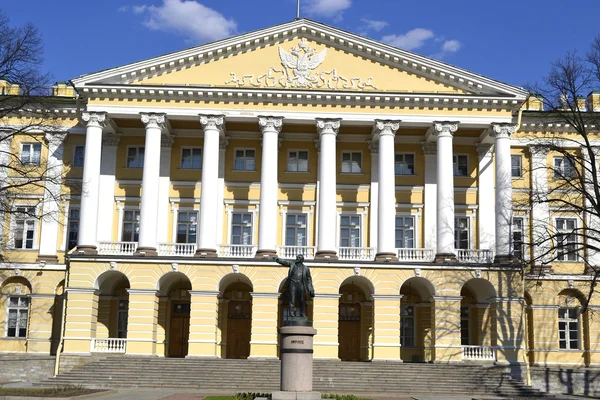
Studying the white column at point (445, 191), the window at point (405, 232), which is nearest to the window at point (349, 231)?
the window at point (405, 232)

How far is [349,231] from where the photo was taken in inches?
1842

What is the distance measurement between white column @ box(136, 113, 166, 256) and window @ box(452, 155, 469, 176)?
56.1 ft

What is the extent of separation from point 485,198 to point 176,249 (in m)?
17.9

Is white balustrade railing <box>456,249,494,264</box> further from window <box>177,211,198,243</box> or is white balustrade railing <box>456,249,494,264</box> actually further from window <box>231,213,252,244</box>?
window <box>177,211,198,243</box>

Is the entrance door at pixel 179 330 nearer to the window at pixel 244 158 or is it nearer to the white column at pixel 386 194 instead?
the window at pixel 244 158

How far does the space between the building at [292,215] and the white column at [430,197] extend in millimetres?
92

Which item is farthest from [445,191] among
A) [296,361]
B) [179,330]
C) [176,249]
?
[296,361]

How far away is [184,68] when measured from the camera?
44312 millimetres

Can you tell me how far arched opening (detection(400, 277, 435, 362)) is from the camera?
45031 millimetres

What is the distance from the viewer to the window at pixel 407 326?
150ft

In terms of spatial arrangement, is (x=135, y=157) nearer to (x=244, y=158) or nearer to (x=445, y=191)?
(x=244, y=158)

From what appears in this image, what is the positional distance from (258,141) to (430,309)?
45.2 feet

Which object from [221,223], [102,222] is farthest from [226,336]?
[102,222]

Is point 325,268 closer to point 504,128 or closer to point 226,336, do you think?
point 226,336
